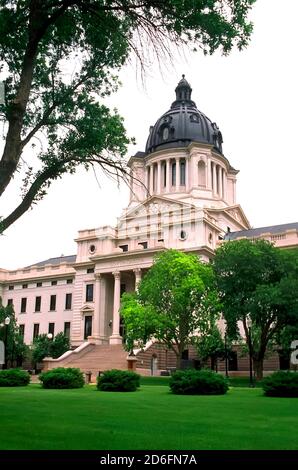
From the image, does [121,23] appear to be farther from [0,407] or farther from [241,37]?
[0,407]

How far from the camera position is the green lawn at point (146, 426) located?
28.0 feet

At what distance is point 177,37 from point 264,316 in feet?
85.2

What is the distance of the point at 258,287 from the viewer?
35.2m

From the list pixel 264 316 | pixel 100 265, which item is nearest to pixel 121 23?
pixel 264 316

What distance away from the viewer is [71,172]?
16.5 metres

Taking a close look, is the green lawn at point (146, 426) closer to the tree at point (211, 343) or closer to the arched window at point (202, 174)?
the tree at point (211, 343)

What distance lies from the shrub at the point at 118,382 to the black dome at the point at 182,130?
50887 mm

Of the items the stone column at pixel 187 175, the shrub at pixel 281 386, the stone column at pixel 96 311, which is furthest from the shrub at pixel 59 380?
the stone column at pixel 187 175

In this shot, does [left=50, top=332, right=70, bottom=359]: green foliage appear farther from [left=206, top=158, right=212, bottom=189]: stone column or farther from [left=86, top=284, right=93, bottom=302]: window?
[left=206, top=158, right=212, bottom=189]: stone column

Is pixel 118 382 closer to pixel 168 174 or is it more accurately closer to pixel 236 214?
pixel 236 214

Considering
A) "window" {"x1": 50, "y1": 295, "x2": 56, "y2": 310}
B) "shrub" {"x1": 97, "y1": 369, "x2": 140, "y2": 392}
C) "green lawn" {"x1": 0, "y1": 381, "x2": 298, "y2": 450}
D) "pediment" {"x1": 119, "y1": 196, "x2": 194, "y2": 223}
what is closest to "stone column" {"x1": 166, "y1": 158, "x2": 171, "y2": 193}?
"pediment" {"x1": 119, "y1": 196, "x2": 194, "y2": 223}

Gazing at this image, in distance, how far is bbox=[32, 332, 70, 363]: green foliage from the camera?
54250mm

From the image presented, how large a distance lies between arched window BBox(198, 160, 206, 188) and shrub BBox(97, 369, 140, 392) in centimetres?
4685

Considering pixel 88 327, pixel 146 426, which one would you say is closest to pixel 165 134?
pixel 88 327
